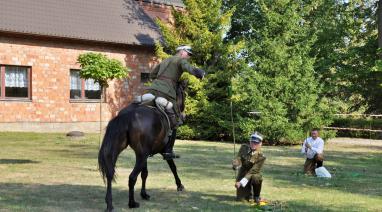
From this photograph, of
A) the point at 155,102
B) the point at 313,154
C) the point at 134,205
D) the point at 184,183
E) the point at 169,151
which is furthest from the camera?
the point at 313,154

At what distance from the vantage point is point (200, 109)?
82.2ft

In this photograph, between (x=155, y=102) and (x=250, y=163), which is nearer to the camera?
(x=250, y=163)

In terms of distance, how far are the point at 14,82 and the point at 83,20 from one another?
5.02m

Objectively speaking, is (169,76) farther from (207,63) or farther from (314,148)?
(207,63)

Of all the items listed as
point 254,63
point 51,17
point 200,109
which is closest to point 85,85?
point 51,17

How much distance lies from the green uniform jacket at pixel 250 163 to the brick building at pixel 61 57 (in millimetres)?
18178

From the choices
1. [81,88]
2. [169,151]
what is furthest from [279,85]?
[169,151]

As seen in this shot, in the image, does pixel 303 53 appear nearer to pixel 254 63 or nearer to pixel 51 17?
pixel 254 63

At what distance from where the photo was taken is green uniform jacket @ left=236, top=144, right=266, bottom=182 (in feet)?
29.0

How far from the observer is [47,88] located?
26234 mm

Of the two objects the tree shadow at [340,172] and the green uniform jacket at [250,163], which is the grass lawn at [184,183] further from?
the green uniform jacket at [250,163]

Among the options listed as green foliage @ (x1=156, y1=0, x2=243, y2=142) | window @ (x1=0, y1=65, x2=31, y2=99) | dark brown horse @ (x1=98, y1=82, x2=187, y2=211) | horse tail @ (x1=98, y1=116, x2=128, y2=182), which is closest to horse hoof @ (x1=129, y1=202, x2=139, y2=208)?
dark brown horse @ (x1=98, y1=82, x2=187, y2=211)

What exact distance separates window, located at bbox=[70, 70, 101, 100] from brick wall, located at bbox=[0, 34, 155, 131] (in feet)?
1.34

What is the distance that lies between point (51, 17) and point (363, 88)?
1747 cm
